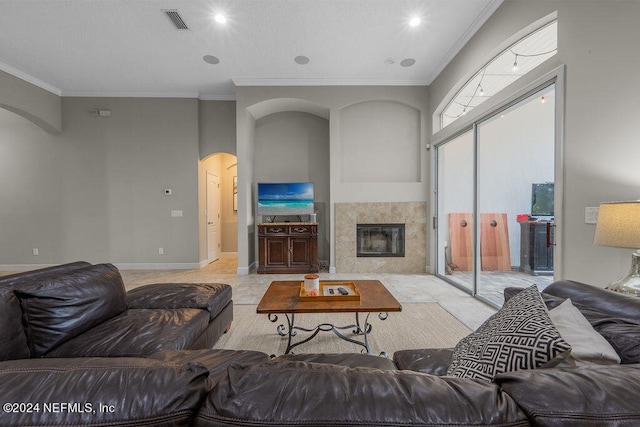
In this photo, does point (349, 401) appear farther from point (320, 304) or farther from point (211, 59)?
point (211, 59)

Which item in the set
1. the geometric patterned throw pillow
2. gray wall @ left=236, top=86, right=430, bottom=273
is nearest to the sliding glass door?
gray wall @ left=236, top=86, right=430, bottom=273

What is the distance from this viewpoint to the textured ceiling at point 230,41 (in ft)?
10.3

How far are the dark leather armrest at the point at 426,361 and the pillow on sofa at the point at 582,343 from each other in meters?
0.51

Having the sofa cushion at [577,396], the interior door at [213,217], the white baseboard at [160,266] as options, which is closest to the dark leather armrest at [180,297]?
the sofa cushion at [577,396]

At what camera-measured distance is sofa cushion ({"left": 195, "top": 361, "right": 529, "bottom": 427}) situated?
0.50 m

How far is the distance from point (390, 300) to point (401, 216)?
3149 mm

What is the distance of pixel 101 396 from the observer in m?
0.53

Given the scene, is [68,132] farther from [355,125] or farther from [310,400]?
[310,400]

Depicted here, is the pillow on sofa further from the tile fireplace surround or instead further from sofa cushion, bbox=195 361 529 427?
the tile fireplace surround

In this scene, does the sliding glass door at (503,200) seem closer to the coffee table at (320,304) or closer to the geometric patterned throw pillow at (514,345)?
the coffee table at (320,304)

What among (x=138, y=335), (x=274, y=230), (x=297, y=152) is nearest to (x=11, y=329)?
(x=138, y=335)

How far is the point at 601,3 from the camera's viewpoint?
1.99 meters

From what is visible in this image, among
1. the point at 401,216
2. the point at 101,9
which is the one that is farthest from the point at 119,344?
the point at 401,216

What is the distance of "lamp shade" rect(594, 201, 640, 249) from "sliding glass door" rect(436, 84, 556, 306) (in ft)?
3.16
